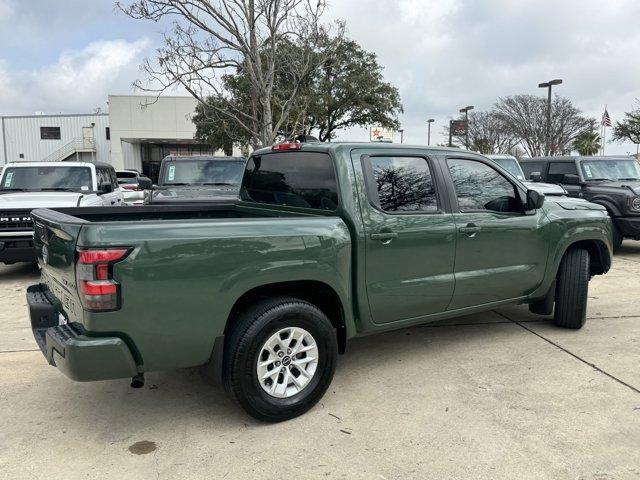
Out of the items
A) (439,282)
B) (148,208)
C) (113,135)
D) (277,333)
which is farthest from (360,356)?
(113,135)

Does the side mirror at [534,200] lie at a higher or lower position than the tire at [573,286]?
higher

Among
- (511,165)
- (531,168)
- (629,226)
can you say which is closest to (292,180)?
(629,226)

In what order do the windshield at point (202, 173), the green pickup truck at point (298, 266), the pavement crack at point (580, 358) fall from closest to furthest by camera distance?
1. the green pickup truck at point (298, 266)
2. the pavement crack at point (580, 358)
3. the windshield at point (202, 173)

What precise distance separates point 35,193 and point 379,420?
24.3 feet

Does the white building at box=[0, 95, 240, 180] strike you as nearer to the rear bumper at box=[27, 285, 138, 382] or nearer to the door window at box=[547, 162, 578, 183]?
the door window at box=[547, 162, 578, 183]

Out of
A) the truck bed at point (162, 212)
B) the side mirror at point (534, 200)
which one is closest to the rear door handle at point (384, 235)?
the truck bed at point (162, 212)

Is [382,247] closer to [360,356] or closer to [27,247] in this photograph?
[360,356]

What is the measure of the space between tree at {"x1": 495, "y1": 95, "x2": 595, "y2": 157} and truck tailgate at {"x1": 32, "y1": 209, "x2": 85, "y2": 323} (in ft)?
113

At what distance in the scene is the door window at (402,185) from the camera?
13.0ft

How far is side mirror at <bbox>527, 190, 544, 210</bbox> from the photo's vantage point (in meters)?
4.71

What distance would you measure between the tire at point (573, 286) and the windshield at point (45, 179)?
7592 mm

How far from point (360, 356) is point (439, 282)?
3.43ft

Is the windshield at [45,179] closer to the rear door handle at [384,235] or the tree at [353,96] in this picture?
the rear door handle at [384,235]

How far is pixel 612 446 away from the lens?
316cm
